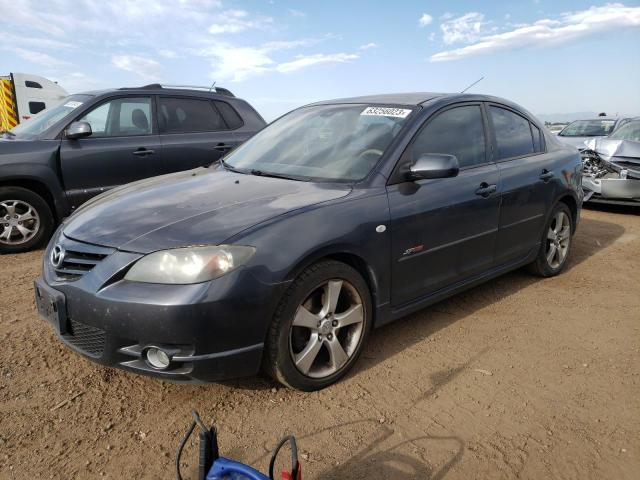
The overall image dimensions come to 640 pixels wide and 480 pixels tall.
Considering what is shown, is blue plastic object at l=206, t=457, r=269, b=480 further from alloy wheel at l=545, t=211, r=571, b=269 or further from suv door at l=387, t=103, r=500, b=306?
alloy wheel at l=545, t=211, r=571, b=269

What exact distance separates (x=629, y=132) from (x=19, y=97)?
16358mm

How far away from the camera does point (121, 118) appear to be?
5.93 m

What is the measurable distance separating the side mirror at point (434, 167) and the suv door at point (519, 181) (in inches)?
38.3

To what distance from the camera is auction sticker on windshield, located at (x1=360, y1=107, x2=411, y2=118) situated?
3446 millimetres

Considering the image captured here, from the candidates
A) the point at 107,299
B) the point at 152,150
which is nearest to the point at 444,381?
the point at 107,299

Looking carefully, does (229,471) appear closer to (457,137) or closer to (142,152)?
(457,137)

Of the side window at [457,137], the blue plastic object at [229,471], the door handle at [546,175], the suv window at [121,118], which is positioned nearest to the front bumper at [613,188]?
the door handle at [546,175]

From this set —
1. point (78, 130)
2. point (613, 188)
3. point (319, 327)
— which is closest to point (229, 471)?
point (319, 327)

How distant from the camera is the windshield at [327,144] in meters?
3.24

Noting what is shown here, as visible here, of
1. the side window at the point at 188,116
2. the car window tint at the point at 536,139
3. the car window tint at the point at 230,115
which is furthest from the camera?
the car window tint at the point at 230,115

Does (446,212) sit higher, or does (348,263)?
(446,212)

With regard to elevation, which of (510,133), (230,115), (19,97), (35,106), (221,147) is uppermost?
(19,97)

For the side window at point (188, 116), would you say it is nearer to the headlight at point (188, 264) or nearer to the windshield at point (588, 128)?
the headlight at point (188, 264)

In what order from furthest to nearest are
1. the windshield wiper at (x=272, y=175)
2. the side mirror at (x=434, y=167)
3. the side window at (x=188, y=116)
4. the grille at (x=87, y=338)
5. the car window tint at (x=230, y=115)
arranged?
the car window tint at (x=230, y=115)
the side window at (x=188, y=116)
the windshield wiper at (x=272, y=175)
the side mirror at (x=434, y=167)
the grille at (x=87, y=338)
